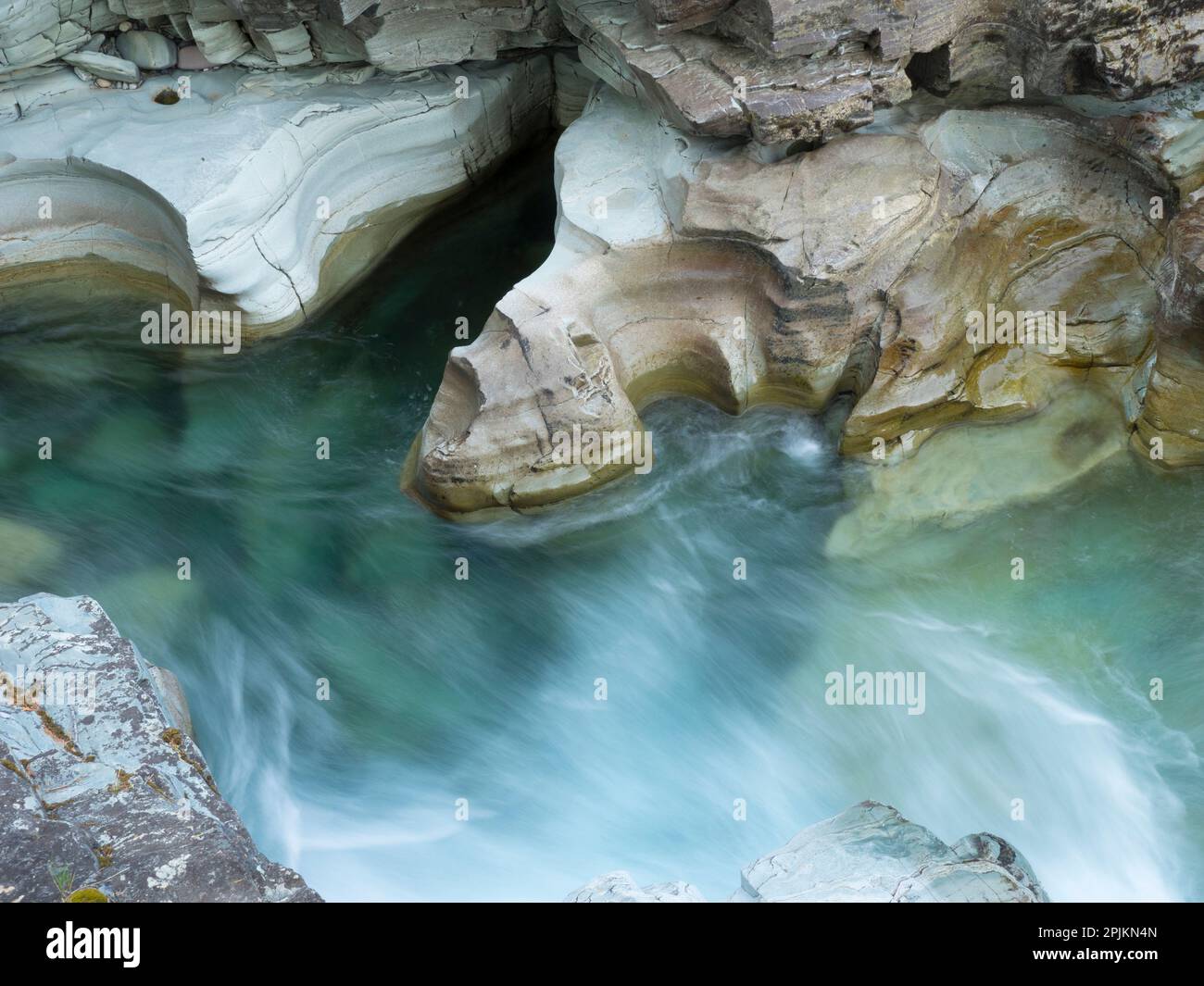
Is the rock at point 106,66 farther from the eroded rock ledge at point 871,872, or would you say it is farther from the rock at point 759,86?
the eroded rock ledge at point 871,872

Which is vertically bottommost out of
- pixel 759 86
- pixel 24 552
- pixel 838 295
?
pixel 24 552

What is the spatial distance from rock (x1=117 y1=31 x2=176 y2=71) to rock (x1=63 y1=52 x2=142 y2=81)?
3.1 inches

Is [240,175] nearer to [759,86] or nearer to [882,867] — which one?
[759,86]

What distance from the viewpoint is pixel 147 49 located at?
29.0ft

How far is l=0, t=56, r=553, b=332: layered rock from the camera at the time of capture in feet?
26.9

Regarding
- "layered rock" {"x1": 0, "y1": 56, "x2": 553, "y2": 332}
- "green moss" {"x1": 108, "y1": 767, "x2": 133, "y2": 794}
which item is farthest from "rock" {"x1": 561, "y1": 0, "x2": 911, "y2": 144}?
"green moss" {"x1": 108, "y1": 767, "x2": 133, "y2": 794}

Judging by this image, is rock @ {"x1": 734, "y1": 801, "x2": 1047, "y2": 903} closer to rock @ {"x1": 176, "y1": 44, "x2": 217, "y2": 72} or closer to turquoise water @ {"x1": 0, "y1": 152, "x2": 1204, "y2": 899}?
turquoise water @ {"x1": 0, "y1": 152, "x2": 1204, "y2": 899}

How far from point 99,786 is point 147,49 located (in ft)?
19.0

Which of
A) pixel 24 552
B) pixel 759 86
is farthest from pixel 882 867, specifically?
pixel 24 552

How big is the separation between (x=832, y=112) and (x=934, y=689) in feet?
10.4

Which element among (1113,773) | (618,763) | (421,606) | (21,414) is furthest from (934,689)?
(21,414)

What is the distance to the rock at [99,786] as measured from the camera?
443 cm

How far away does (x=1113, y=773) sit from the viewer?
262 inches
